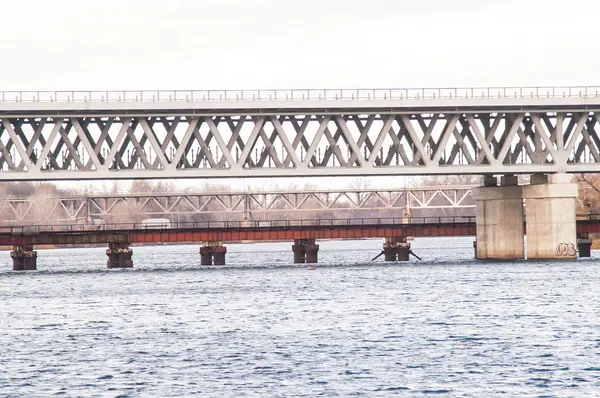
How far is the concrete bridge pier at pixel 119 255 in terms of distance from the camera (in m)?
109

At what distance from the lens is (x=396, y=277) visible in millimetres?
83562

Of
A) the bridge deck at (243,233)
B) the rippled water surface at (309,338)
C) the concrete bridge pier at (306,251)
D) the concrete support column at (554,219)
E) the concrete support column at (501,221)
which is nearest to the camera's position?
the rippled water surface at (309,338)

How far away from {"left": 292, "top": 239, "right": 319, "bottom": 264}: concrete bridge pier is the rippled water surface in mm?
29774

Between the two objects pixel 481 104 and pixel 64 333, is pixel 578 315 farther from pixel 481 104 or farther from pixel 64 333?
pixel 481 104

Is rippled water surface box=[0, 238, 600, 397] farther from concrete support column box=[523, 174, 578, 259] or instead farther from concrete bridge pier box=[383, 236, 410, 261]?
concrete bridge pier box=[383, 236, 410, 261]

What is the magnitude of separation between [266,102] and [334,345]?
4774cm

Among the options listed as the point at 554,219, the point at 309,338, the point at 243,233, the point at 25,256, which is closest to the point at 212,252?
the point at 243,233

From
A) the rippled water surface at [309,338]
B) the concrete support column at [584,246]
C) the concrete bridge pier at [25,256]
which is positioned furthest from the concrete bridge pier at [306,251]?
the rippled water surface at [309,338]

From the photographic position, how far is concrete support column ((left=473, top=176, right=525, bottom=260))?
98625 millimetres

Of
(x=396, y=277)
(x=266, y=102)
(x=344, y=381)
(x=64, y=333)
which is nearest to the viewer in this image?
(x=344, y=381)

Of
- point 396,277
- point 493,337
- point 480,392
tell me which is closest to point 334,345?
point 493,337

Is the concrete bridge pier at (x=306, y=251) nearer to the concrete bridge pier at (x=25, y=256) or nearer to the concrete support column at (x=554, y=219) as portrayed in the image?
the concrete support column at (x=554, y=219)

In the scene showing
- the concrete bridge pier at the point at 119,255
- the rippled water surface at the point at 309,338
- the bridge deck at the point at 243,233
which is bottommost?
the rippled water surface at the point at 309,338

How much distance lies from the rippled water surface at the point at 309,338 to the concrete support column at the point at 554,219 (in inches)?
636
